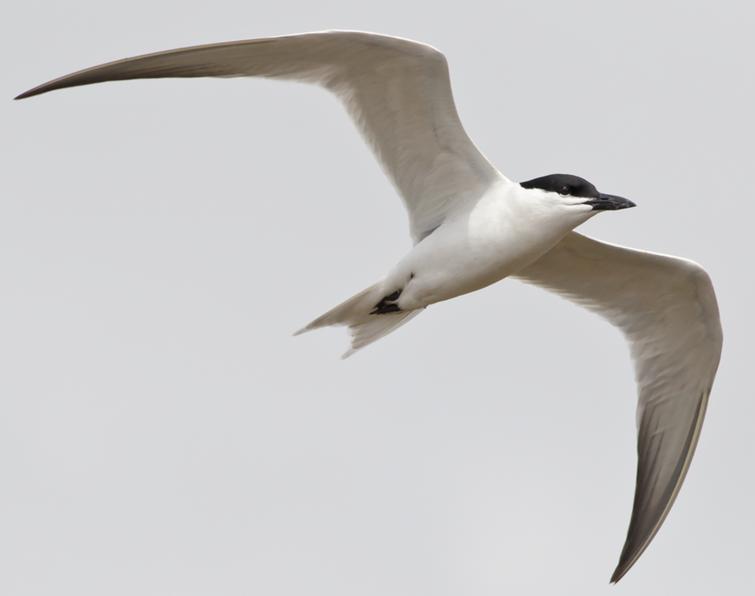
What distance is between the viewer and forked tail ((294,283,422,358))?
518 inches

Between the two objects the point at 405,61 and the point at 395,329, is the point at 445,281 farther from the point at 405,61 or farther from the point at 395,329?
the point at 405,61

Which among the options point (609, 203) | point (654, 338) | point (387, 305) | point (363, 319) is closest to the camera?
point (609, 203)

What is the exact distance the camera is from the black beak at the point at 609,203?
1188cm

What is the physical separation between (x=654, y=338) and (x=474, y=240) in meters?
2.89

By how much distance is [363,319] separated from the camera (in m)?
13.4

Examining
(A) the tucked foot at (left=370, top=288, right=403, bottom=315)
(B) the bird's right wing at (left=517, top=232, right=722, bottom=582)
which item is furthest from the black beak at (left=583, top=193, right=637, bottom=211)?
(A) the tucked foot at (left=370, top=288, right=403, bottom=315)

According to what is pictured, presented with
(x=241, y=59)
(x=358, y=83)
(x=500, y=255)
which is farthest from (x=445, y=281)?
(x=241, y=59)

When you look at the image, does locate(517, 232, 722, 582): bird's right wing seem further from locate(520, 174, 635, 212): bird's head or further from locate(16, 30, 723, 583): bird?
locate(520, 174, 635, 212): bird's head

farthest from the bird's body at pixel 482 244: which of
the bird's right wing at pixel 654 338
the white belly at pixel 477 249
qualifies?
the bird's right wing at pixel 654 338

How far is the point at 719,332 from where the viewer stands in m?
14.2

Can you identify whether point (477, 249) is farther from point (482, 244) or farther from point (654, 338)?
point (654, 338)

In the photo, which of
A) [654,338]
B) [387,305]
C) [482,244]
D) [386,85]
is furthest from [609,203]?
[654,338]

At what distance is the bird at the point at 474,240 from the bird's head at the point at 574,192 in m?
0.01

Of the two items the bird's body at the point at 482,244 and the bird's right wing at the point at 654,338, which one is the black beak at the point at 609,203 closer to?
the bird's body at the point at 482,244
